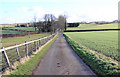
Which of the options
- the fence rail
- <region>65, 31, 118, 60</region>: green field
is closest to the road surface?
the fence rail

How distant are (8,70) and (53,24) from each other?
79061mm

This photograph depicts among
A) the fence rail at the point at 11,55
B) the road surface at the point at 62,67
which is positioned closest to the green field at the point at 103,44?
the road surface at the point at 62,67

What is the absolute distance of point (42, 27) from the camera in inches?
3356

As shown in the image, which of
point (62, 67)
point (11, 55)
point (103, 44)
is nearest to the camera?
point (62, 67)

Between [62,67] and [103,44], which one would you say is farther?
[103,44]

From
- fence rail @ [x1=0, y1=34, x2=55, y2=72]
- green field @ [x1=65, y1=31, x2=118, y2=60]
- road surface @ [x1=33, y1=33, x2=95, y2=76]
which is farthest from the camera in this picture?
green field @ [x1=65, y1=31, x2=118, y2=60]

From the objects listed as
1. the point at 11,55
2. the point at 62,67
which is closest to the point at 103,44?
the point at 62,67

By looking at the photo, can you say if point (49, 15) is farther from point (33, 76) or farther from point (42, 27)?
point (33, 76)

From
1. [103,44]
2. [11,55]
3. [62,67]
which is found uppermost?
[11,55]

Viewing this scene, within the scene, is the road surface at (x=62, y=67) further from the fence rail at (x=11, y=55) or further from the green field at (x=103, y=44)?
the green field at (x=103, y=44)

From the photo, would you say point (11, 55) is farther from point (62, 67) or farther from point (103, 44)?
point (103, 44)

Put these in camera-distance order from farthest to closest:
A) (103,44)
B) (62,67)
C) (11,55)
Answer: (103,44) < (11,55) < (62,67)

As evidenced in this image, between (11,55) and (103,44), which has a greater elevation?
(11,55)

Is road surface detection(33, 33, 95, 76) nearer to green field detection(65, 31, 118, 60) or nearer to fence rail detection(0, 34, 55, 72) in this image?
fence rail detection(0, 34, 55, 72)
